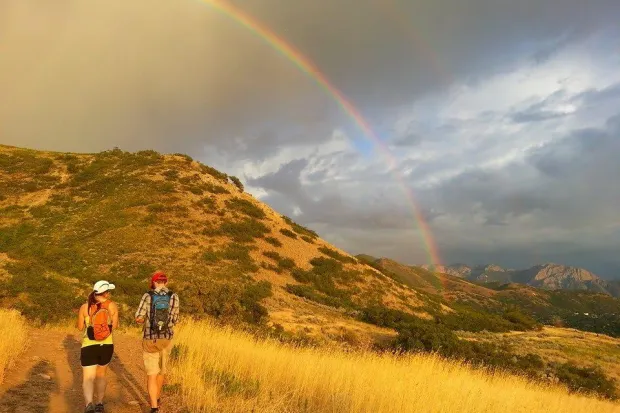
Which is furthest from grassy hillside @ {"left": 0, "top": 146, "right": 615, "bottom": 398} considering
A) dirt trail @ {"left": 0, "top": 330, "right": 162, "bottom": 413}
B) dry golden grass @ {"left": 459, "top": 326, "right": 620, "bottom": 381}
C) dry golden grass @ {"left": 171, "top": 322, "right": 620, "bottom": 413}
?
dry golden grass @ {"left": 171, "top": 322, "right": 620, "bottom": 413}

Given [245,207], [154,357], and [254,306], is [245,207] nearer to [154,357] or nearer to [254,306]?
[254,306]

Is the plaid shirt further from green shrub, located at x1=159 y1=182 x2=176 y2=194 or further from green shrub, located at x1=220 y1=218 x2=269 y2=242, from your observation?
green shrub, located at x1=159 y1=182 x2=176 y2=194

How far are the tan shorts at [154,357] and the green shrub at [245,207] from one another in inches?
1667

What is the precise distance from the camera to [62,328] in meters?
17.0

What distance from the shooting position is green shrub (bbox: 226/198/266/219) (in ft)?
164

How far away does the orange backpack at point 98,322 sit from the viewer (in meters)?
7.21

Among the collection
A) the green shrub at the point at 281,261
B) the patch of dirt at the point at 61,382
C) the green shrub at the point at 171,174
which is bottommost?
the patch of dirt at the point at 61,382

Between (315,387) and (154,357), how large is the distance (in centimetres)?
323

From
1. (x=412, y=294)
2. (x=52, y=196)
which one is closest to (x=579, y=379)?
(x=412, y=294)

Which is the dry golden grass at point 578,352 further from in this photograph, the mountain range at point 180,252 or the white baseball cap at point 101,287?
the white baseball cap at point 101,287

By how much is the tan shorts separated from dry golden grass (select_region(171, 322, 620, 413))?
33.6 inches

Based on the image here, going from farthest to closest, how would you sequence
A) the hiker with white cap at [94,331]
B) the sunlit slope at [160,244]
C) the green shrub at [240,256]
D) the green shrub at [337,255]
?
1. the green shrub at [337,255]
2. the green shrub at [240,256]
3. the sunlit slope at [160,244]
4. the hiker with white cap at [94,331]

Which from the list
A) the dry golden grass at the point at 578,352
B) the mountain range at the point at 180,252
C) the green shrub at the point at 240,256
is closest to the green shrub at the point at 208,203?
the mountain range at the point at 180,252

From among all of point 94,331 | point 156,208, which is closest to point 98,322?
point 94,331
